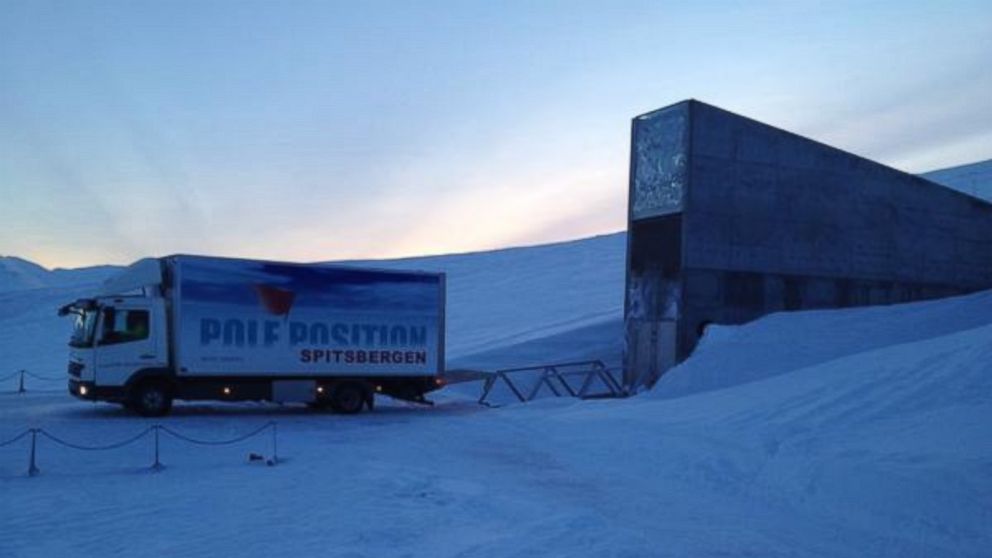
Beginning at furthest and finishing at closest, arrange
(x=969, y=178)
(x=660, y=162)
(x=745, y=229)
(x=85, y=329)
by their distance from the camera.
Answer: (x=969, y=178)
(x=660, y=162)
(x=745, y=229)
(x=85, y=329)

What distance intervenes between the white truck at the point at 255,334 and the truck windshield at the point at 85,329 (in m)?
0.04

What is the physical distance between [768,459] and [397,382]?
1144cm

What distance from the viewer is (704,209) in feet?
76.0

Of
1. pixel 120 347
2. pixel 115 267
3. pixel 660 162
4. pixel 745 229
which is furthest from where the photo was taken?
pixel 115 267

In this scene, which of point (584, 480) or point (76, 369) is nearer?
point (584, 480)

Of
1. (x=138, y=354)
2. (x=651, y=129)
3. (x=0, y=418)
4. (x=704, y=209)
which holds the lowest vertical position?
(x=0, y=418)

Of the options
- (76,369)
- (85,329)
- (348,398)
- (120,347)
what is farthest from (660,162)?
(76,369)

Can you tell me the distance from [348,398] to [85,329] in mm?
5849

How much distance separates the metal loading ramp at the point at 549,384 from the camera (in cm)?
2578

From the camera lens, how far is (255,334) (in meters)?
20.1

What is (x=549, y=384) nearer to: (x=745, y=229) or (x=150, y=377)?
(x=745, y=229)

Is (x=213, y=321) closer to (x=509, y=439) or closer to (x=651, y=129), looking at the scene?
(x=509, y=439)

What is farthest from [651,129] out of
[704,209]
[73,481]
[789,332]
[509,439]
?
[73,481]

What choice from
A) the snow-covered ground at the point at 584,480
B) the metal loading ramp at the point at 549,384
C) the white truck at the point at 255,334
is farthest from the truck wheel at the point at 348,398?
the metal loading ramp at the point at 549,384
